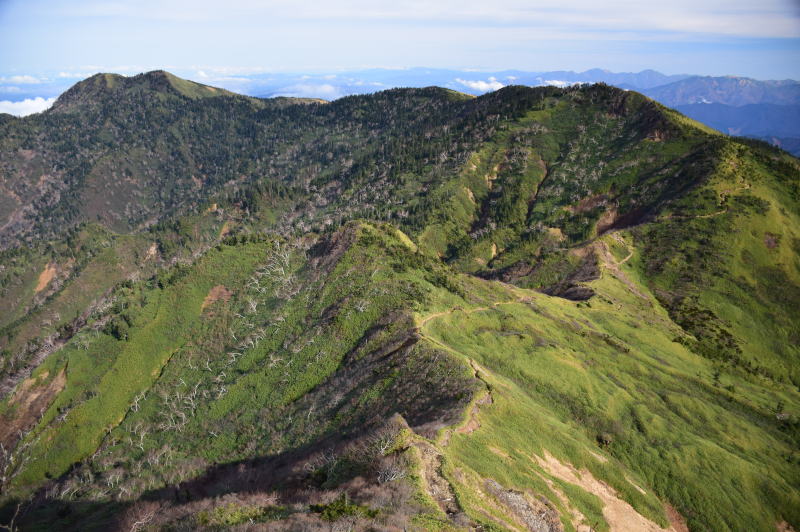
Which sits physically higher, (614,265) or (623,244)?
(623,244)

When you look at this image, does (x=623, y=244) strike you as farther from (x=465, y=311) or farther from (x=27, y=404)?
(x=27, y=404)

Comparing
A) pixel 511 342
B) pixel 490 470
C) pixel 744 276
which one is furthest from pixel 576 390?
pixel 744 276

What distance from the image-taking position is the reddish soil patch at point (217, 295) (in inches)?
5812

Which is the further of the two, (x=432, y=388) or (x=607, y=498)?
(x=432, y=388)

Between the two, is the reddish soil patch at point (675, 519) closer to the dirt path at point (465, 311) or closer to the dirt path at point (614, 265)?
the dirt path at point (465, 311)

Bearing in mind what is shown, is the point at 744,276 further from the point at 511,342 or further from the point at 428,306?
the point at 428,306

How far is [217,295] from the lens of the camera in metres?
149

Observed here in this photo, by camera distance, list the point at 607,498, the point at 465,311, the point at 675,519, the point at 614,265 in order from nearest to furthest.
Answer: the point at 607,498, the point at 675,519, the point at 465,311, the point at 614,265

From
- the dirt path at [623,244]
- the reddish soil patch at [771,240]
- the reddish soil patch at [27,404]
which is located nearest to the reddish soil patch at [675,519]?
the dirt path at [623,244]

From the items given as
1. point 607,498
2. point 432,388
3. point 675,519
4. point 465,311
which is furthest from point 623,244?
point 432,388

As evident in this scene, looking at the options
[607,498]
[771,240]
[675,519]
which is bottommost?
[675,519]

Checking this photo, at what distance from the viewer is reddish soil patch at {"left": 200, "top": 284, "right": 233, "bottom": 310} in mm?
147625

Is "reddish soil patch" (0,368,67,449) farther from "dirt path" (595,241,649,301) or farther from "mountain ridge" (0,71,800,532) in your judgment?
"dirt path" (595,241,649,301)

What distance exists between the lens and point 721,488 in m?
69.6
